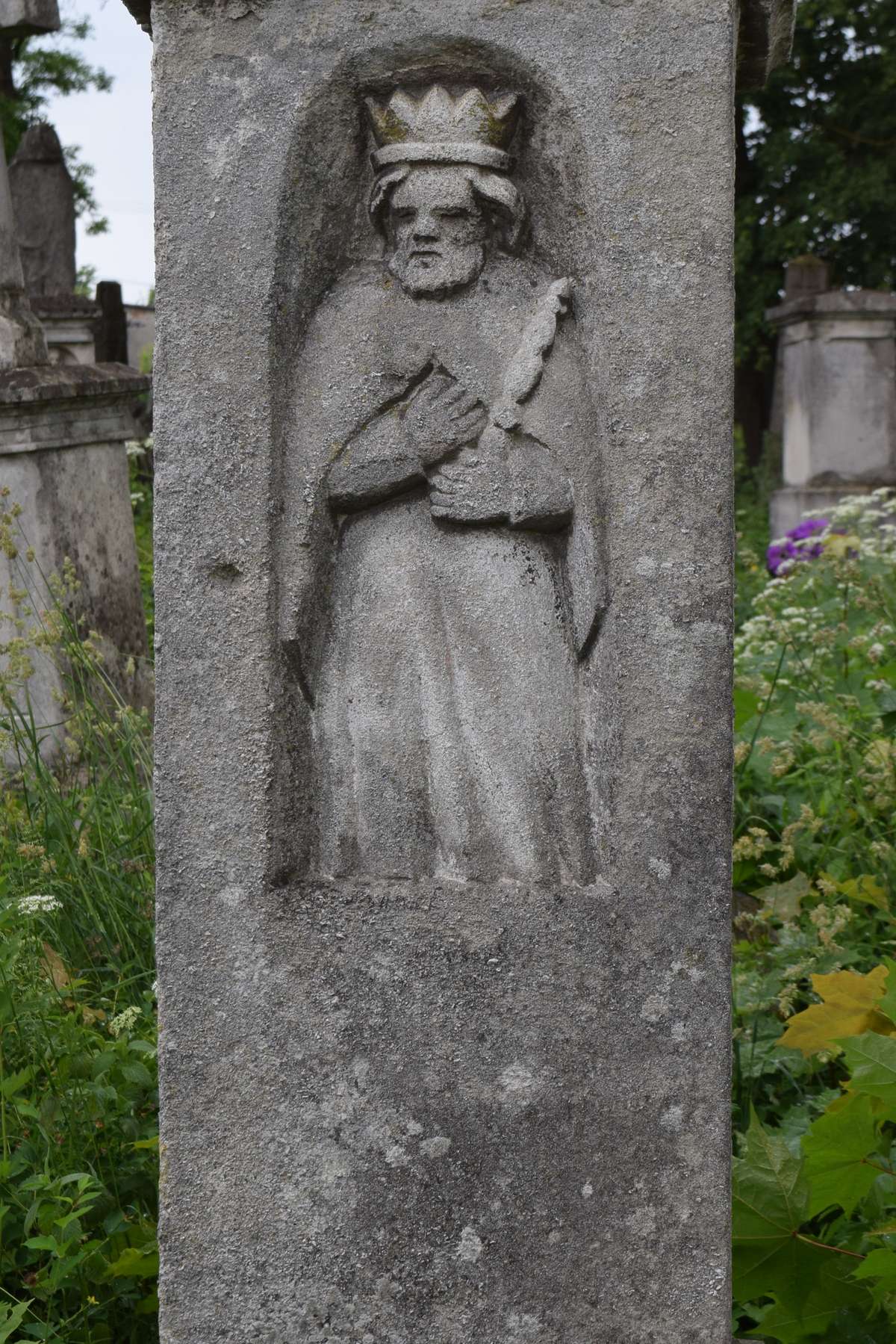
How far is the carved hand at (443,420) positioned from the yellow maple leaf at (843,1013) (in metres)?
1.22

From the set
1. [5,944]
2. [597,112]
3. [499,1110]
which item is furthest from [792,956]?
[597,112]

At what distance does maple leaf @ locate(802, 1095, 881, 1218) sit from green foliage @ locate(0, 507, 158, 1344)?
1.18m

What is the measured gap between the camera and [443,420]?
6.99 feet

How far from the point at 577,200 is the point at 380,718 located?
2.68 ft

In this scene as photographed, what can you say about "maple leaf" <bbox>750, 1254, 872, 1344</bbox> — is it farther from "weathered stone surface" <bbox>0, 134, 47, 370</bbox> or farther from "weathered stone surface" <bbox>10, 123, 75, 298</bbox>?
"weathered stone surface" <bbox>10, 123, 75, 298</bbox>

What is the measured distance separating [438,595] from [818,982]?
105 centimetres

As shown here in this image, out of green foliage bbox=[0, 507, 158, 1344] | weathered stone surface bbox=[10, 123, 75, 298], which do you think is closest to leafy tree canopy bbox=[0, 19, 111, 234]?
weathered stone surface bbox=[10, 123, 75, 298]

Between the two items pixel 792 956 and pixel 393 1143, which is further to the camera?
pixel 792 956

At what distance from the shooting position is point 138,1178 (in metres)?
2.80

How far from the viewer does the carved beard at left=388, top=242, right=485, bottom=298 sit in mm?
2137

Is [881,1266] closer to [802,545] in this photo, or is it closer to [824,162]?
[802,545]

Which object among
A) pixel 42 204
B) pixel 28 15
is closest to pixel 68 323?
pixel 42 204

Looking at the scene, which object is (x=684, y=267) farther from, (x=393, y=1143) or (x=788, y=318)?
(x=788, y=318)

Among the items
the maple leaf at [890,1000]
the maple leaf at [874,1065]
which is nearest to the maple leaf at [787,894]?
the maple leaf at [890,1000]
